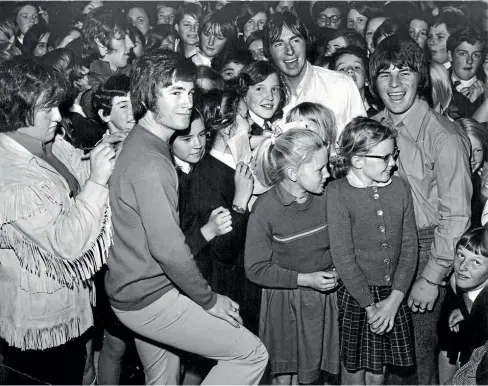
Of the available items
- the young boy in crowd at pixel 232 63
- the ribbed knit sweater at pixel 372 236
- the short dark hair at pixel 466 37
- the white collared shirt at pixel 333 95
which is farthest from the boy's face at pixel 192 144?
the short dark hair at pixel 466 37

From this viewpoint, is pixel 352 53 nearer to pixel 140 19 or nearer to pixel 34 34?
pixel 140 19

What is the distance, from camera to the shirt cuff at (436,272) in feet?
7.67

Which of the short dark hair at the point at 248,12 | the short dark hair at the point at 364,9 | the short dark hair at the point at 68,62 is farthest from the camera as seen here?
the short dark hair at the point at 364,9

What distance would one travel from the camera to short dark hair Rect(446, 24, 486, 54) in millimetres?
3805

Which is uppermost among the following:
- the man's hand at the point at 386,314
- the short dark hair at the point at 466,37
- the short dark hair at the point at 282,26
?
the short dark hair at the point at 466,37

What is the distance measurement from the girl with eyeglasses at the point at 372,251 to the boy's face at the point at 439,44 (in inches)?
93.2

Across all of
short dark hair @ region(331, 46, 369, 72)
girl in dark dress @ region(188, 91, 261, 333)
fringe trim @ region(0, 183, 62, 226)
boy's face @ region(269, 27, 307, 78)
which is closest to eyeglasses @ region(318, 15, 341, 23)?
short dark hair @ region(331, 46, 369, 72)

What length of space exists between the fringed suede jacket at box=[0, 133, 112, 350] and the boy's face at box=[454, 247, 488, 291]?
1.50m

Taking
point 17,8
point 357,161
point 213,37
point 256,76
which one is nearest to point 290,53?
point 256,76

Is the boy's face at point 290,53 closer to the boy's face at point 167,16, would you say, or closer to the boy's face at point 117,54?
the boy's face at point 117,54

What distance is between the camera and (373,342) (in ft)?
7.47

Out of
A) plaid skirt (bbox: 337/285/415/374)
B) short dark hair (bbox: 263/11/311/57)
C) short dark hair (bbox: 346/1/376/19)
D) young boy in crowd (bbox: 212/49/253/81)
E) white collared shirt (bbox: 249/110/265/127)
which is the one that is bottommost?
plaid skirt (bbox: 337/285/415/374)

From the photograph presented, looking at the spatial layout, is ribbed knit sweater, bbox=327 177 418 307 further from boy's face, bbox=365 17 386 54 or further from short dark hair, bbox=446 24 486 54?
boy's face, bbox=365 17 386 54

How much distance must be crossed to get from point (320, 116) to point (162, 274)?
1.15m
